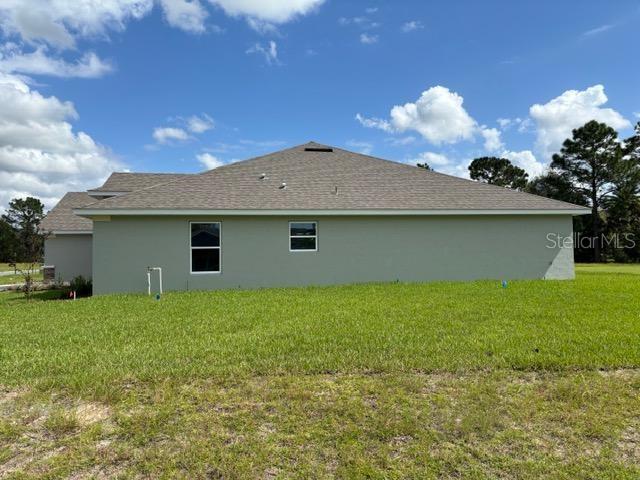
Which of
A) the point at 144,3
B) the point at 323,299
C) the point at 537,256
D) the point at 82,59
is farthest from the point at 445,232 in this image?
the point at 82,59

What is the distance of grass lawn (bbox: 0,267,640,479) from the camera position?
2.93 meters

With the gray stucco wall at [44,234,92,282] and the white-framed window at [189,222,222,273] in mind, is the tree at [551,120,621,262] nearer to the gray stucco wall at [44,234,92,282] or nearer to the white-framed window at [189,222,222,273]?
the white-framed window at [189,222,222,273]

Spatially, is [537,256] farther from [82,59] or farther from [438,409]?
[82,59]

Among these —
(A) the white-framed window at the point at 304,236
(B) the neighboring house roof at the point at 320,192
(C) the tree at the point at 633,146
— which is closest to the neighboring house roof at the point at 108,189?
(B) the neighboring house roof at the point at 320,192

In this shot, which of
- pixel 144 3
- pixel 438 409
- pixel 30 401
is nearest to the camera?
pixel 438 409

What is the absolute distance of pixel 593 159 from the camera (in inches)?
1608

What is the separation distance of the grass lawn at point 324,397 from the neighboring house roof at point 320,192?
545 cm

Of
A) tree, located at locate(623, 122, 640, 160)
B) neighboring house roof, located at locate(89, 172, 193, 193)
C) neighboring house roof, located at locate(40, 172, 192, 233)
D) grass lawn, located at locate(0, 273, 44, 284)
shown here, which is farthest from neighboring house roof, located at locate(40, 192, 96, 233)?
tree, located at locate(623, 122, 640, 160)

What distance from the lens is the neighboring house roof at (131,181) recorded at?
56.3ft

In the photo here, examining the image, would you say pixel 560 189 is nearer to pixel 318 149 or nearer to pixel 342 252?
pixel 318 149

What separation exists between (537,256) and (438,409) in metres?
12.9

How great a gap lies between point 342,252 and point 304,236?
4.58ft

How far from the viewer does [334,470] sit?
2.81 m

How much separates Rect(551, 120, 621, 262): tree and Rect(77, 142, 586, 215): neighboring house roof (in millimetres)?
32376
